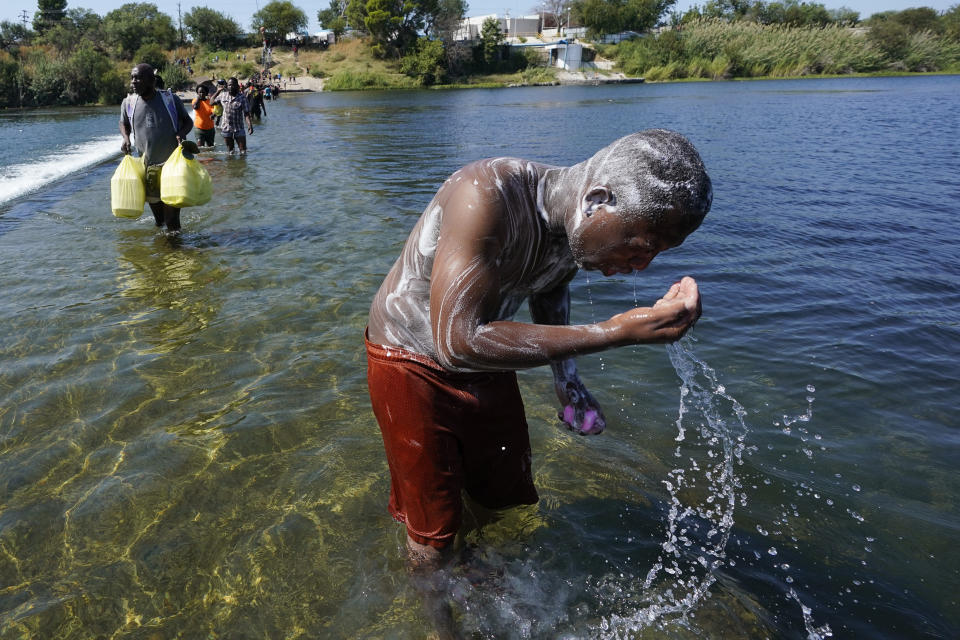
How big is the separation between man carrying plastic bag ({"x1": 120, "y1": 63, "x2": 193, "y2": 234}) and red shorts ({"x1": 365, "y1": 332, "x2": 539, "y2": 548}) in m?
7.01

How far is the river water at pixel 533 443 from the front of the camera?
2797 mm

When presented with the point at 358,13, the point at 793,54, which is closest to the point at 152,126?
the point at 793,54

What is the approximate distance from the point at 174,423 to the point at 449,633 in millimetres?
2523

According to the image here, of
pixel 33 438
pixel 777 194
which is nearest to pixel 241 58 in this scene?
pixel 777 194

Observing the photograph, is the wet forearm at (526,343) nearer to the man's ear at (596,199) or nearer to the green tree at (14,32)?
the man's ear at (596,199)

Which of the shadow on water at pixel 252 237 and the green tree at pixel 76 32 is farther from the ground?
the green tree at pixel 76 32

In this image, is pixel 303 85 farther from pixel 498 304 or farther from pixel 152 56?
pixel 498 304

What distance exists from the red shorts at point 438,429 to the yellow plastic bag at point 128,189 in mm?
6879

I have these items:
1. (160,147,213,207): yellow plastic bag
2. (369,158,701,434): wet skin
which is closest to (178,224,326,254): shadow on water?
(160,147,213,207): yellow plastic bag

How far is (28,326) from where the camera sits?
553 cm

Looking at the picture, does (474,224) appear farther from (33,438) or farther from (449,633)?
(33,438)

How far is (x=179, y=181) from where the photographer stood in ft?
25.2

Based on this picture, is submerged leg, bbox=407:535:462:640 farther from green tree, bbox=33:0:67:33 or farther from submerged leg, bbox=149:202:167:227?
green tree, bbox=33:0:67:33

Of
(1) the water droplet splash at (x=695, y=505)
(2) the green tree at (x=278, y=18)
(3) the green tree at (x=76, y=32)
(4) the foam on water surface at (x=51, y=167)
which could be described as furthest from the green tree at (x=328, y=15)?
(1) the water droplet splash at (x=695, y=505)
